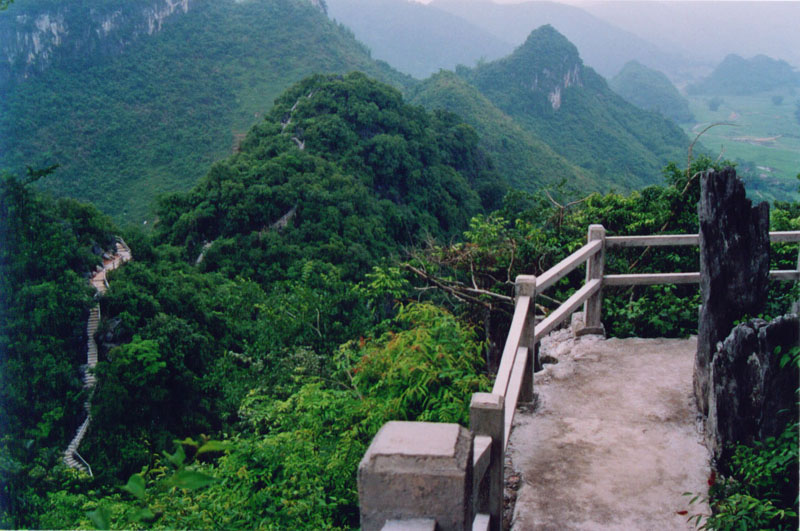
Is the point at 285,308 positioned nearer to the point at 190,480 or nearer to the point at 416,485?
the point at 416,485

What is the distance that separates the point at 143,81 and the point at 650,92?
8923cm

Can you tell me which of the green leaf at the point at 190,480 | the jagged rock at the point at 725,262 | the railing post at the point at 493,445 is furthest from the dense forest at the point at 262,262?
the railing post at the point at 493,445

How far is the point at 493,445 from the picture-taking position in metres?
2.38

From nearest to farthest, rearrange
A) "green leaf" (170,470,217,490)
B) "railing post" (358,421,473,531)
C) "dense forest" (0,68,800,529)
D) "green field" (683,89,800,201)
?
"green leaf" (170,470,217,490) < "railing post" (358,421,473,531) < "dense forest" (0,68,800,529) < "green field" (683,89,800,201)

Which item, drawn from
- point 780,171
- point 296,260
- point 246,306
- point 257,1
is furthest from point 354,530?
point 257,1

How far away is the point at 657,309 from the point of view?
5.47 metres

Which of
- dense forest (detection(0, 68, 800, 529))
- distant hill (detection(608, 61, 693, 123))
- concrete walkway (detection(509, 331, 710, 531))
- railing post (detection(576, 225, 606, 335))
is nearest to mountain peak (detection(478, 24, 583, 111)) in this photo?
distant hill (detection(608, 61, 693, 123))

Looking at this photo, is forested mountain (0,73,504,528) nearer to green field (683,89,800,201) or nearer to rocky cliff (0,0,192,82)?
green field (683,89,800,201)

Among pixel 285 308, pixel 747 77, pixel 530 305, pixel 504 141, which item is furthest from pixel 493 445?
pixel 747 77

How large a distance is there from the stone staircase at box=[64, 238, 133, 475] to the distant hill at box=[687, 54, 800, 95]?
10301cm

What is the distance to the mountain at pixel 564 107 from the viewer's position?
7706cm

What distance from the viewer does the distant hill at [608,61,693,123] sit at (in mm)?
106456

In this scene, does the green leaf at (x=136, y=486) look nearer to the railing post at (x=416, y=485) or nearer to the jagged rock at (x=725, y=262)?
the railing post at (x=416, y=485)

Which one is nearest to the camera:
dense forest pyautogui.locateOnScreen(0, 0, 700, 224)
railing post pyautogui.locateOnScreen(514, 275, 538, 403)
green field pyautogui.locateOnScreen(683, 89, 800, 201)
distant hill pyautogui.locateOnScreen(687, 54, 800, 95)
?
railing post pyautogui.locateOnScreen(514, 275, 538, 403)
